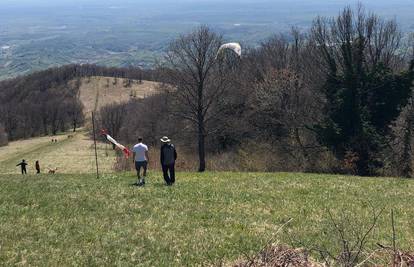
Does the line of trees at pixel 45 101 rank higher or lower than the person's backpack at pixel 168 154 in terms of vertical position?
lower

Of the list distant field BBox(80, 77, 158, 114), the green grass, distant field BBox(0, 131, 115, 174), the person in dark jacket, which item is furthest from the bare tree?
distant field BBox(80, 77, 158, 114)

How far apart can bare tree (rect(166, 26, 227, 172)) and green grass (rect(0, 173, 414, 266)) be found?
19.7 metres

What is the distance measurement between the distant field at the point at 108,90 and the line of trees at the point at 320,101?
102 metres

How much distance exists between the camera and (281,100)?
45.2m

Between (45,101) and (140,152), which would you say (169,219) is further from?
(45,101)

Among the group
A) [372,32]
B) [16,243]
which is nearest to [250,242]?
[16,243]

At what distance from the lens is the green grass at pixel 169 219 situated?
10344mm

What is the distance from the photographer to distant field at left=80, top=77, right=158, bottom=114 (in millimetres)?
153500

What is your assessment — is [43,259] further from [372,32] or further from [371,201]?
[372,32]

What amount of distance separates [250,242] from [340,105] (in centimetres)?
2634

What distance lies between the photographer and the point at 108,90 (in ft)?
548

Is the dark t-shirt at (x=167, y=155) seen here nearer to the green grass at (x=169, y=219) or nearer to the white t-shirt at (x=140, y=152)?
the green grass at (x=169, y=219)

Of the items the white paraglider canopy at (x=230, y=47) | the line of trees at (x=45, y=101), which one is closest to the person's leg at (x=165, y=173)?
the white paraglider canopy at (x=230, y=47)

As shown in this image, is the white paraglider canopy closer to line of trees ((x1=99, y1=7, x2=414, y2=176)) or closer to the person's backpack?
line of trees ((x1=99, y1=7, x2=414, y2=176))
